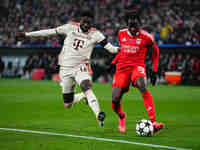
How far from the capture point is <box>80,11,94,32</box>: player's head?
30.6 ft

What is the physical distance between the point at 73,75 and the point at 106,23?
25.3 metres

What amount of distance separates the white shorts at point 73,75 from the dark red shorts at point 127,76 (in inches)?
24.3

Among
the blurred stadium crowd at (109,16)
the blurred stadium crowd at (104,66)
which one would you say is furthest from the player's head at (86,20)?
the blurred stadium crowd at (109,16)

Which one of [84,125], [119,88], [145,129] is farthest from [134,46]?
[84,125]

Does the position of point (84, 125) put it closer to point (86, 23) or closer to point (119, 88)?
point (119, 88)

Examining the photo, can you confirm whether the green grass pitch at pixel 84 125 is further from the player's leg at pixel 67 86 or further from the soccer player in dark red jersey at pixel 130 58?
the soccer player in dark red jersey at pixel 130 58

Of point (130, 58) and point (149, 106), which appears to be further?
point (130, 58)

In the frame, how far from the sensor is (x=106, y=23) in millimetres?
34656

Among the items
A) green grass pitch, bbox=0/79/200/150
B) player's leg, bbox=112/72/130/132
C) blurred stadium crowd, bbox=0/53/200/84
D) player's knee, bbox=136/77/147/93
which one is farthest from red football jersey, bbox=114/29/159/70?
blurred stadium crowd, bbox=0/53/200/84

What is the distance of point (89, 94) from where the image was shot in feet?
30.2

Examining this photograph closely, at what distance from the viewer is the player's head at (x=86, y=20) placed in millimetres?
9312

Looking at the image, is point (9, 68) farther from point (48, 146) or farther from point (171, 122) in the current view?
point (48, 146)

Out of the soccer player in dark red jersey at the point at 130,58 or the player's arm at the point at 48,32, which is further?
→ the player's arm at the point at 48,32

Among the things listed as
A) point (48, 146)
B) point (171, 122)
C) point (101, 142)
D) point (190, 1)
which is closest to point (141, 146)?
point (101, 142)
